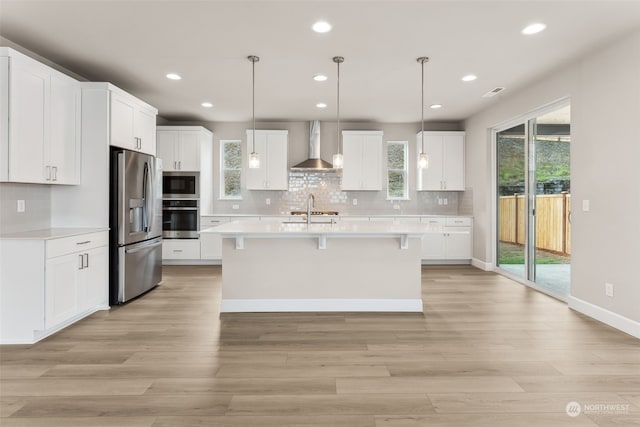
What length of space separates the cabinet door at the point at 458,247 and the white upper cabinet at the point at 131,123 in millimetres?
5099

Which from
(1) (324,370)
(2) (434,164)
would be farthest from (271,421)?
(2) (434,164)

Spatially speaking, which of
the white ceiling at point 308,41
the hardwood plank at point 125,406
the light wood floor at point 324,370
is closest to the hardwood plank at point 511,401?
the light wood floor at point 324,370

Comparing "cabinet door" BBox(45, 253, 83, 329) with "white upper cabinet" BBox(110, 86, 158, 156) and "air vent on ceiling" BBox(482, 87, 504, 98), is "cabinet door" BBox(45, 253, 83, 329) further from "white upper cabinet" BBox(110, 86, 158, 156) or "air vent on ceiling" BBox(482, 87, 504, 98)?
"air vent on ceiling" BBox(482, 87, 504, 98)

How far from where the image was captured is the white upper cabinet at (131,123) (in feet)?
13.5

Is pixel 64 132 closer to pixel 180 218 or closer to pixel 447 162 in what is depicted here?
pixel 180 218

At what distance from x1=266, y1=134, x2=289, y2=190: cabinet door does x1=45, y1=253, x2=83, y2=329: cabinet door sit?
3.78 meters

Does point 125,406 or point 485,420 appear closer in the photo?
point 485,420

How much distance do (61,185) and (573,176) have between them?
552cm

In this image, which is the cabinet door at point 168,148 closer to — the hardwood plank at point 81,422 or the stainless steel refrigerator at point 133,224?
the stainless steel refrigerator at point 133,224

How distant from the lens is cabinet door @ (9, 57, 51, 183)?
10.2 feet

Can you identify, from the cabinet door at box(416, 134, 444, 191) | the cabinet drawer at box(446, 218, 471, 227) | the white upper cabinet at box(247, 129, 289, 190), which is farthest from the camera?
the cabinet door at box(416, 134, 444, 191)

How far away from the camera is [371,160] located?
6.92 metres

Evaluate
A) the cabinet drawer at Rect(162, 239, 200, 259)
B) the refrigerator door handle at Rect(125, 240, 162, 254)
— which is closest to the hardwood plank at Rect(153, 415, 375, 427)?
the refrigerator door handle at Rect(125, 240, 162, 254)

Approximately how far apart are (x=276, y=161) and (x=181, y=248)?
230 centimetres
